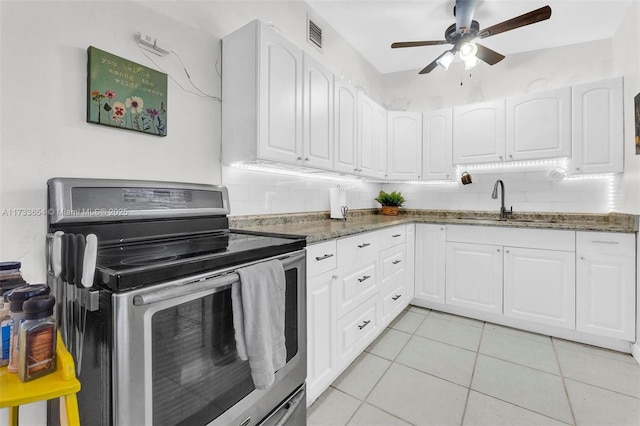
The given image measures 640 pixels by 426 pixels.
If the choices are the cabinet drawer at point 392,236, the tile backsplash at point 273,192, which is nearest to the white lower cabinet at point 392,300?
the cabinet drawer at point 392,236

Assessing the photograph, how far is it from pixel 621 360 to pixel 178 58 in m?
3.49

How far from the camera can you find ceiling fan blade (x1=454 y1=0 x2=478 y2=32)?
218 cm

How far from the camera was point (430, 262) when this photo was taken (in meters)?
2.95

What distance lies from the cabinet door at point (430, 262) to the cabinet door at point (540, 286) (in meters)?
0.54

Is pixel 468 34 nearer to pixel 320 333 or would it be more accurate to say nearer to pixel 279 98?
pixel 279 98

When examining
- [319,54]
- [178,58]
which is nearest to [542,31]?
[319,54]

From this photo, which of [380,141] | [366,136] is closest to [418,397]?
[366,136]

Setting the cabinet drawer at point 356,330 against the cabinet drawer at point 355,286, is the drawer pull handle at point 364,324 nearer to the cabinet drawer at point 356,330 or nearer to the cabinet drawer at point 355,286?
the cabinet drawer at point 356,330

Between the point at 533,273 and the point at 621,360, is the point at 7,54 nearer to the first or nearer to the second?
the point at 533,273

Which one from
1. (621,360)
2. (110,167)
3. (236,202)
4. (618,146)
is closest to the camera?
(110,167)

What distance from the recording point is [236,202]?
193 centimetres

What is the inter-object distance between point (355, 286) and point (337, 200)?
0.94 m

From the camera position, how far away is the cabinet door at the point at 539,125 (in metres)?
2.64

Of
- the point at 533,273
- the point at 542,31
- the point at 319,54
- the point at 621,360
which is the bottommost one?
the point at 621,360
